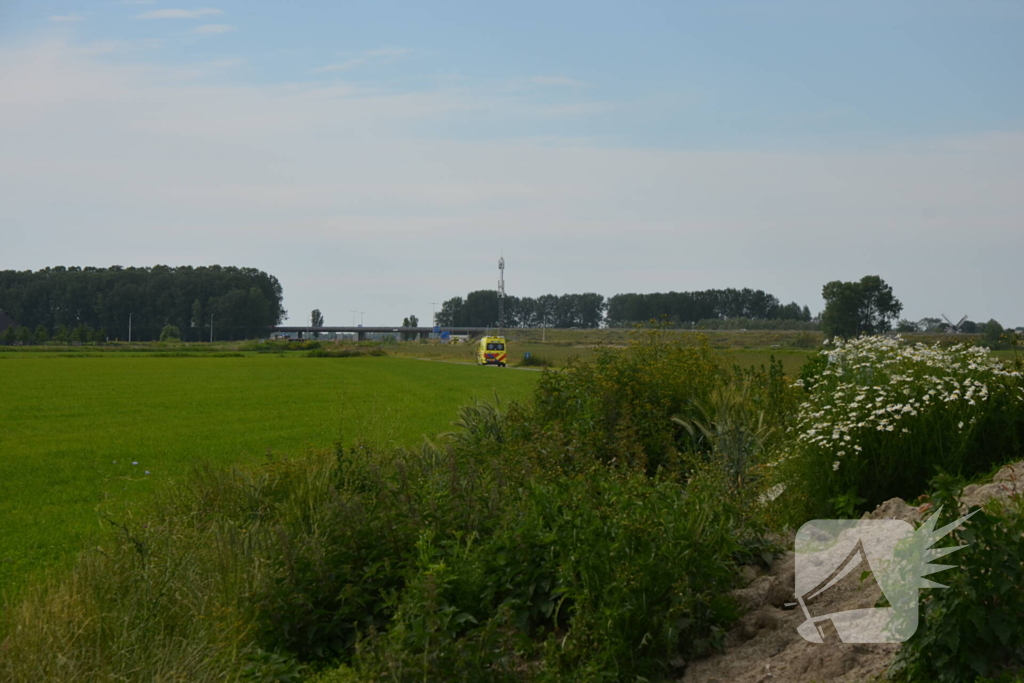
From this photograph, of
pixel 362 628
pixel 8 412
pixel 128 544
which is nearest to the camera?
pixel 362 628

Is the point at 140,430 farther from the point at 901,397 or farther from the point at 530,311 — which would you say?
the point at 530,311

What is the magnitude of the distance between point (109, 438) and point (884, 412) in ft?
58.0

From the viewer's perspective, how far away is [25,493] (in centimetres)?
1292

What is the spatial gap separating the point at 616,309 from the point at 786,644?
554 ft

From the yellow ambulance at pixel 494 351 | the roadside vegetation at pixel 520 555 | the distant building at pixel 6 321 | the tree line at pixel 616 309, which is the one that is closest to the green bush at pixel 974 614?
the roadside vegetation at pixel 520 555

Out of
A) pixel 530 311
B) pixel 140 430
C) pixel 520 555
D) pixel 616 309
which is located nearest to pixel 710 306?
pixel 616 309

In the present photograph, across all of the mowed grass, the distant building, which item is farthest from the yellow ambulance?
the distant building

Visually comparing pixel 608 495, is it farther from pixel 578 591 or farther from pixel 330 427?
pixel 330 427

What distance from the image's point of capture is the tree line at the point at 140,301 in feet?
478

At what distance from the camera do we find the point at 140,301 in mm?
153875

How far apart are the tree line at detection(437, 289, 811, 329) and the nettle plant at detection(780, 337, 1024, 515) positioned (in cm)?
10897

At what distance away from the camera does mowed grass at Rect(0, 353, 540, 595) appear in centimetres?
1016

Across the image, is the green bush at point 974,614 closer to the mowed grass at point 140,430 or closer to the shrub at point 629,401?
the shrub at point 629,401

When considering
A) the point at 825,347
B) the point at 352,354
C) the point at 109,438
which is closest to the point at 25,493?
the point at 109,438
